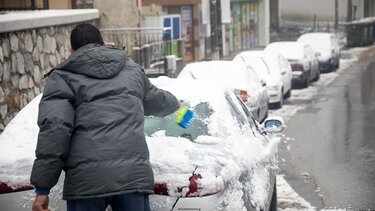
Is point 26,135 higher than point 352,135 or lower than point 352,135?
higher

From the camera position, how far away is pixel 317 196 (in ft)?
24.6

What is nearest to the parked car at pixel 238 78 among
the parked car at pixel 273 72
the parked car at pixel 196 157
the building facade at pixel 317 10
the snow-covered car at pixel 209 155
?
the parked car at pixel 273 72

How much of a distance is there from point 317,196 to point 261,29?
31050mm

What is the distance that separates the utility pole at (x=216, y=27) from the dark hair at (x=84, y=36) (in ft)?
40.4

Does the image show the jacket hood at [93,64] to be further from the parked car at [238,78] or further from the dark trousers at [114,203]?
the parked car at [238,78]

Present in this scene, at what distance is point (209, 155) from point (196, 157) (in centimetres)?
12

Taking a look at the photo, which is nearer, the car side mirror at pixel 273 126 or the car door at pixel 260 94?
the car side mirror at pixel 273 126

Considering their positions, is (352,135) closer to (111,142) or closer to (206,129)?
(206,129)

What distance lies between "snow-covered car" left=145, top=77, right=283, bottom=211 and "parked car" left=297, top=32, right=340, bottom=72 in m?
18.7

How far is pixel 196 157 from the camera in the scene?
3969mm

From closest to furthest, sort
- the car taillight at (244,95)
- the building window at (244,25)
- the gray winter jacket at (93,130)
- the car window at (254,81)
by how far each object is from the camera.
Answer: the gray winter jacket at (93,130) → the car taillight at (244,95) → the car window at (254,81) → the building window at (244,25)

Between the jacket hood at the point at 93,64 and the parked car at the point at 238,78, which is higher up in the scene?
the jacket hood at the point at 93,64

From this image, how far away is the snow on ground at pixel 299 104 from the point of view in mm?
7195

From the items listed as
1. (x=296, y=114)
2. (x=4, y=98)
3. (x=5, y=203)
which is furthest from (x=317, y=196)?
(x=296, y=114)
